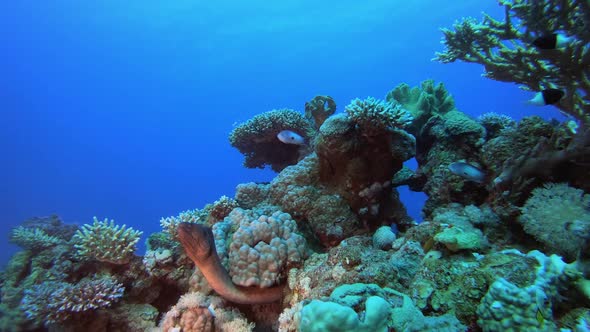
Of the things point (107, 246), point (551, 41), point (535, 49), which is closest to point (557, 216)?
point (551, 41)

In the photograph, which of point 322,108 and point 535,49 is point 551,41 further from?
point 322,108

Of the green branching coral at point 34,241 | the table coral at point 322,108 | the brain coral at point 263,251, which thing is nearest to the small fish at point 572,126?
the brain coral at point 263,251

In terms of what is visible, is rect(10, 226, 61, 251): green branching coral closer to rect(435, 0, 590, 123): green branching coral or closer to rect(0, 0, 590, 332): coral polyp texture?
rect(0, 0, 590, 332): coral polyp texture

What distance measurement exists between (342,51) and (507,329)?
281ft

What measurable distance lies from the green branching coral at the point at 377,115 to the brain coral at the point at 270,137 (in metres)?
2.81

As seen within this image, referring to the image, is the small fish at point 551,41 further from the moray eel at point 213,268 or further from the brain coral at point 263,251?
the moray eel at point 213,268

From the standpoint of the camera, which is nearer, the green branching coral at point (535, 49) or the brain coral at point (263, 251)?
the brain coral at point (263, 251)

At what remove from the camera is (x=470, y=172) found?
4430 millimetres

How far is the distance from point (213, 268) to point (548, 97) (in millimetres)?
5097

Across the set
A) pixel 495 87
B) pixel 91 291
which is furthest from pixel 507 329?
pixel 495 87

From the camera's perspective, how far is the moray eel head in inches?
141

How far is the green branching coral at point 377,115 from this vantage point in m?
4.71

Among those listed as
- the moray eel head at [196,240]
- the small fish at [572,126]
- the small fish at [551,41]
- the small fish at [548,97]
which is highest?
the moray eel head at [196,240]

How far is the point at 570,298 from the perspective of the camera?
229 centimetres
